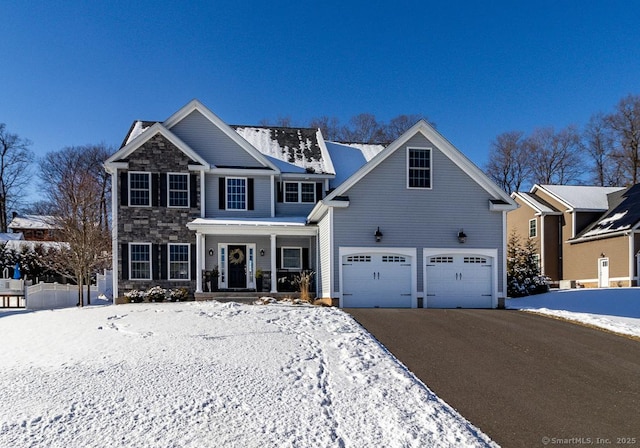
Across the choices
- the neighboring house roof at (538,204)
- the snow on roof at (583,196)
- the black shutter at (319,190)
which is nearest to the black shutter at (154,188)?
the black shutter at (319,190)

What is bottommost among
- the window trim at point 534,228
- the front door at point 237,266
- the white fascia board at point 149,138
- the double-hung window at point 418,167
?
the front door at point 237,266

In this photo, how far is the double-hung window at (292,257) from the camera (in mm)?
18438

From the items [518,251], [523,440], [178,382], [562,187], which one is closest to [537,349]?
[523,440]

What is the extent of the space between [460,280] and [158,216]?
36.5ft

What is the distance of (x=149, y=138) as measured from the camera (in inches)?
696

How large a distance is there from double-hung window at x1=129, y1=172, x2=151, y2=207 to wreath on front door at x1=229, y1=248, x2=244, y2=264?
361cm

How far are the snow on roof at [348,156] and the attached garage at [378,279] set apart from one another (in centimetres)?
504

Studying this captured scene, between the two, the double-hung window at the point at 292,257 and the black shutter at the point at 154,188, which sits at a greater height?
the black shutter at the point at 154,188

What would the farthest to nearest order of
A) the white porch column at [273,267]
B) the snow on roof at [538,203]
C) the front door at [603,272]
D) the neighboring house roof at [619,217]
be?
the snow on roof at [538,203], the front door at [603,272], the neighboring house roof at [619,217], the white porch column at [273,267]

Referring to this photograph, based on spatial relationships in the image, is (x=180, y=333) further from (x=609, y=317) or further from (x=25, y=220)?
(x=25, y=220)

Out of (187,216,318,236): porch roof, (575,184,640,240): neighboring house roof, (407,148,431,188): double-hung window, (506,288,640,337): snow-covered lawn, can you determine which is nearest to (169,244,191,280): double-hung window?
(187,216,318,236): porch roof

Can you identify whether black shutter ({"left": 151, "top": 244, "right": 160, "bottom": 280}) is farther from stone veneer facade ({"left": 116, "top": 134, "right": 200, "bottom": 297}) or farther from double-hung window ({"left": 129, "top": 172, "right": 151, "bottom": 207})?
double-hung window ({"left": 129, "top": 172, "right": 151, "bottom": 207})

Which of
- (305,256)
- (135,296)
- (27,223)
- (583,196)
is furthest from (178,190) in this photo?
(27,223)

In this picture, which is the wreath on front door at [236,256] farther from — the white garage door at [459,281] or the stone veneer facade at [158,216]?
the white garage door at [459,281]
